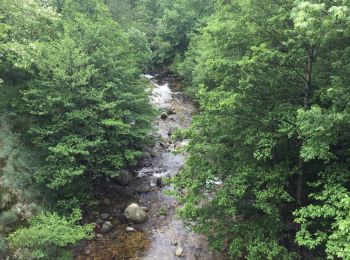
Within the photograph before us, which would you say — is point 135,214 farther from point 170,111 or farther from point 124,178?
point 170,111

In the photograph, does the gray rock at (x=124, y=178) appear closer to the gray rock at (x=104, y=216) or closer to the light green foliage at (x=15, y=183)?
the gray rock at (x=104, y=216)

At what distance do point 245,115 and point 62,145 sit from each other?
34.9 ft

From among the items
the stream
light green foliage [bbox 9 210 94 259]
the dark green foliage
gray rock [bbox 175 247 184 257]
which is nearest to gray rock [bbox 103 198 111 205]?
the stream

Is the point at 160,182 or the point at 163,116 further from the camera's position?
the point at 163,116

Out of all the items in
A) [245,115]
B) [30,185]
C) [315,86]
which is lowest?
[30,185]

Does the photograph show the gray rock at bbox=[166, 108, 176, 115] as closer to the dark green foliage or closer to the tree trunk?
the dark green foliage

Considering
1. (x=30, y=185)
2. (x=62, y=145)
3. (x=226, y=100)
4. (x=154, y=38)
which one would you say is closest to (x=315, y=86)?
(x=226, y=100)

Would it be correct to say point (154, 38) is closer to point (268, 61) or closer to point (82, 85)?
point (82, 85)

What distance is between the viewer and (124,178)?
82.3 feet

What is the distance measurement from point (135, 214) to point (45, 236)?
23.2ft

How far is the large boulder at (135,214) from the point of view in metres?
21.2

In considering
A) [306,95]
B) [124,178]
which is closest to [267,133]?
[306,95]

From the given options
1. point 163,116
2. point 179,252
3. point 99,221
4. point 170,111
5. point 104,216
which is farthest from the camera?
point 170,111

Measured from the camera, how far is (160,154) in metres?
30.0
